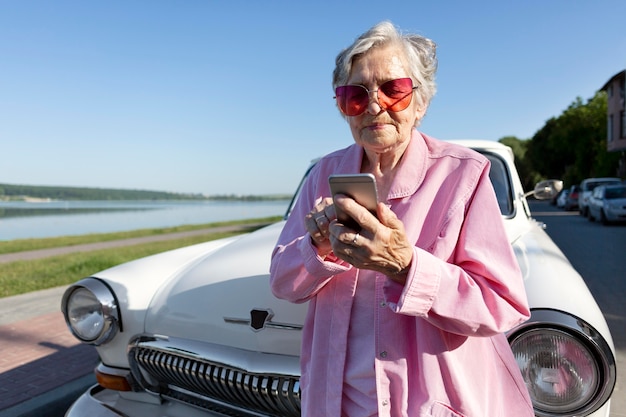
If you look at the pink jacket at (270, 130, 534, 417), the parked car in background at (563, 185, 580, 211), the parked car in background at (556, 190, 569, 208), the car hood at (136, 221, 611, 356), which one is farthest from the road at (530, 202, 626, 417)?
the parked car in background at (556, 190, 569, 208)

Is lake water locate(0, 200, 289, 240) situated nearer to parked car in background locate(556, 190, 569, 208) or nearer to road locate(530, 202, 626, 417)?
road locate(530, 202, 626, 417)

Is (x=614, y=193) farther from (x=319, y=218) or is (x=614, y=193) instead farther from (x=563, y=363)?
(x=319, y=218)

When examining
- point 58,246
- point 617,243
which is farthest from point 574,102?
point 58,246

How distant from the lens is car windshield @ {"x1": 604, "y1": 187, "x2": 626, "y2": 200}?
1461 cm

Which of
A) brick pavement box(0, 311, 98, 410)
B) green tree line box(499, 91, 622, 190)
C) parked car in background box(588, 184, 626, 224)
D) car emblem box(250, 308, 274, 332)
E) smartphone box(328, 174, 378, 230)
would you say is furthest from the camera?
green tree line box(499, 91, 622, 190)

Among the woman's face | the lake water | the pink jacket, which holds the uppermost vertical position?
the woman's face

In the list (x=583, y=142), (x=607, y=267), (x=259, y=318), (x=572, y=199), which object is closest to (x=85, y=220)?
(x=572, y=199)

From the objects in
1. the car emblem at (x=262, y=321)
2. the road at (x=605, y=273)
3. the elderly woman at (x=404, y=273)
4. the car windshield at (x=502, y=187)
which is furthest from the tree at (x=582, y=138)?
the elderly woman at (x=404, y=273)

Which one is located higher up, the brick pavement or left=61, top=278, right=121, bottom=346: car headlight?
left=61, top=278, right=121, bottom=346: car headlight

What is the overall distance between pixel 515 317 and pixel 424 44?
73 cm

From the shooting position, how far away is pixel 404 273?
101 cm

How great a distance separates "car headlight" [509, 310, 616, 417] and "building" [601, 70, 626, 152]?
124 ft

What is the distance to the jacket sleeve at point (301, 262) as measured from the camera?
3.72ft

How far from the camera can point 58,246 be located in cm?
1321
